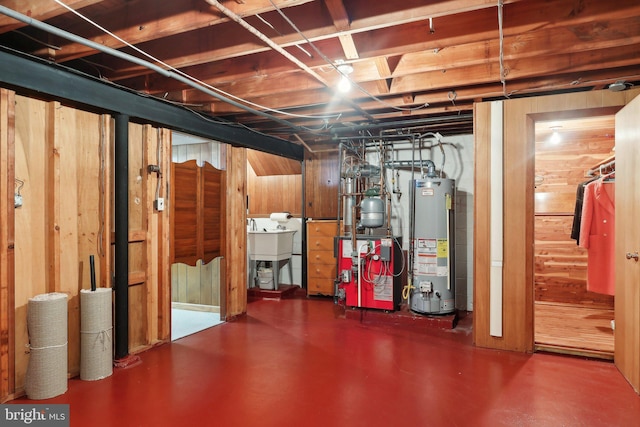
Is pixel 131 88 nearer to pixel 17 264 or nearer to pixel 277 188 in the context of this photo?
pixel 17 264

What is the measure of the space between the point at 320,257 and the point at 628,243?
3689mm

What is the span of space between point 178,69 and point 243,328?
268cm

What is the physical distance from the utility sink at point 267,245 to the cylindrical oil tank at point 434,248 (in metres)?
2.13

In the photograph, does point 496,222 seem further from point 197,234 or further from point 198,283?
point 198,283

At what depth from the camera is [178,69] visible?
10.8 feet

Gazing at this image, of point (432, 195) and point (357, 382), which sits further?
point (432, 195)

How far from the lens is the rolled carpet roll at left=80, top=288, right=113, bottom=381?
2957 mm

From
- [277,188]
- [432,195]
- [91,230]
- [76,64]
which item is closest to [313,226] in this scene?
[277,188]

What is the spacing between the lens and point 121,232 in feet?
10.8

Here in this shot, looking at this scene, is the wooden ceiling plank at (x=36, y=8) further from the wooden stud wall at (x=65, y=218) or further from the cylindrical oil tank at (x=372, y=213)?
the cylindrical oil tank at (x=372, y=213)

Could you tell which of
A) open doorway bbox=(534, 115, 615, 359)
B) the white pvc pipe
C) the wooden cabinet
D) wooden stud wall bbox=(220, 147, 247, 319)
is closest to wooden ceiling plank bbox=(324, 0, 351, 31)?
the white pvc pipe

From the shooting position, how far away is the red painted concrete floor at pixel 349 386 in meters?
2.44

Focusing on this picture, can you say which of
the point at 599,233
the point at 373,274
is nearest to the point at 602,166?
the point at 599,233

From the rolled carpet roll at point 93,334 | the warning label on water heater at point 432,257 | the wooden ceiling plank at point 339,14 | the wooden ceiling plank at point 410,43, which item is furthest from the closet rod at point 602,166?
the rolled carpet roll at point 93,334
